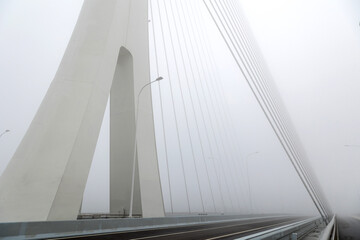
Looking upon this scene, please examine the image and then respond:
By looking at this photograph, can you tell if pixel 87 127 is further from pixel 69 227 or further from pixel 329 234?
pixel 329 234

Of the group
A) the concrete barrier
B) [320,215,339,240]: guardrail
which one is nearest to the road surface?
the concrete barrier

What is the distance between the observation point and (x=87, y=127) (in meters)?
11.3

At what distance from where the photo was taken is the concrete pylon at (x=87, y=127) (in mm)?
9656

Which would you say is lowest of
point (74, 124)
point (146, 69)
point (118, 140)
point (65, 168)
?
point (65, 168)

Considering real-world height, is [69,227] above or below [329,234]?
above

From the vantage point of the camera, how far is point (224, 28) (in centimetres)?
1989

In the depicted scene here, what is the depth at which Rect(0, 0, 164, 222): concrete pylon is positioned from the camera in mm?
9656

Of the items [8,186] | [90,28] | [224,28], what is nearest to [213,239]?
[8,186]

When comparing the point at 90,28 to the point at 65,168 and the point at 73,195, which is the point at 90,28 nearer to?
the point at 65,168

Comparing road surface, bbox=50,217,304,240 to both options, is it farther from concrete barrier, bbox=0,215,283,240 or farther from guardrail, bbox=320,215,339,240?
guardrail, bbox=320,215,339,240

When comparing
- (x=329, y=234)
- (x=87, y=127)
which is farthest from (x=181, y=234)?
(x=329, y=234)

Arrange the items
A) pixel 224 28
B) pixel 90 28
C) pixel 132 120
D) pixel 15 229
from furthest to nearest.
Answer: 1. pixel 224 28
2. pixel 132 120
3. pixel 90 28
4. pixel 15 229

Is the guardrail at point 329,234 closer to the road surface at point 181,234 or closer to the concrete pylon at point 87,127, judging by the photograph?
the road surface at point 181,234

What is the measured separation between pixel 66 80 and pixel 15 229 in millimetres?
7024
